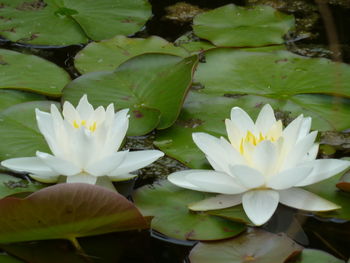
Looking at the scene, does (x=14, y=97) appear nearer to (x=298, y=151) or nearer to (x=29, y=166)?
(x=29, y=166)

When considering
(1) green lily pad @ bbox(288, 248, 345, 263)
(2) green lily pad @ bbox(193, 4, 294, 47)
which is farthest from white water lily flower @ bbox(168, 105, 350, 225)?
(2) green lily pad @ bbox(193, 4, 294, 47)

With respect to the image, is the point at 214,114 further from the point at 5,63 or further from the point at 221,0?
the point at 221,0

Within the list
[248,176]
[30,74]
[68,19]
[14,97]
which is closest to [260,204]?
[248,176]

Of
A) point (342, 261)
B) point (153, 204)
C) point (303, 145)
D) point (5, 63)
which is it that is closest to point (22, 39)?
point (5, 63)

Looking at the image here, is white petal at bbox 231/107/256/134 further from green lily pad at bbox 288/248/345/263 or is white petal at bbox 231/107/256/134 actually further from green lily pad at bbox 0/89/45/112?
green lily pad at bbox 0/89/45/112

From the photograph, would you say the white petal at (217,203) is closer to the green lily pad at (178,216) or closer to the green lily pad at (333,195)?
the green lily pad at (178,216)

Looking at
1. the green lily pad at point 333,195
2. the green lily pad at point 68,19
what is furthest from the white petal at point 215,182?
the green lily pad at point 68,19
